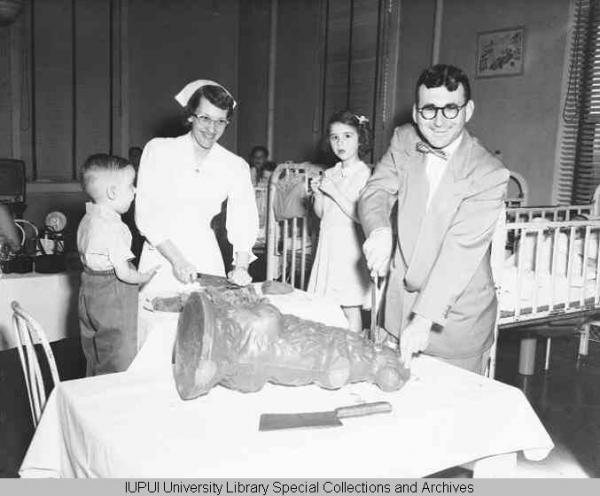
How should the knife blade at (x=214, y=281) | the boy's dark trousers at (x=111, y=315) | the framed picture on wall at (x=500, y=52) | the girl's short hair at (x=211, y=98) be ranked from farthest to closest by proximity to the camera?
the framed picture on wall at (x=500, y=52) → the girl's short hair at (x=211, y=98) → the boy's dark trousers at (x=111, y=315) → the knife blade at (x=214, y=281)

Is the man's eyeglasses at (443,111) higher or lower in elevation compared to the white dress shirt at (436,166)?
higher

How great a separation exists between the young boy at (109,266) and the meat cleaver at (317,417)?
1.09 metres

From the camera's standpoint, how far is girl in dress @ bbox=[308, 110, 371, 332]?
9.77ft

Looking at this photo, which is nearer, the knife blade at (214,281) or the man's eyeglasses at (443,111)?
the man's eyeglasses at (443,111)

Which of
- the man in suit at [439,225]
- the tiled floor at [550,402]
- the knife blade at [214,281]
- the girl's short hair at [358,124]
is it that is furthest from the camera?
the girl's short hair at [358,124]

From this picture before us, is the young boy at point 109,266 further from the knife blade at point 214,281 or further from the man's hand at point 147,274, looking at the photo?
the knife blade at point 214,281

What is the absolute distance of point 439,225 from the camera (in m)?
1.73

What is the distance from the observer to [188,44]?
8.62 meters

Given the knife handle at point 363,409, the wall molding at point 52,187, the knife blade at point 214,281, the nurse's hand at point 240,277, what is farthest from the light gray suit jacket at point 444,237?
the wall molding at point 52,187

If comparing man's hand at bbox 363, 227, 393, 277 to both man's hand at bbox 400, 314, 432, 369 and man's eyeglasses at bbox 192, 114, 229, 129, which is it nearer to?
man's hand at bbox 400, 314, 432, 369

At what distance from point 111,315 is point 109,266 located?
18 cm

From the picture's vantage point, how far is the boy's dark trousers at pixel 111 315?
2260 mm

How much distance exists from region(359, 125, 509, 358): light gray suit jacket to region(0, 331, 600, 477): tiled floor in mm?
759

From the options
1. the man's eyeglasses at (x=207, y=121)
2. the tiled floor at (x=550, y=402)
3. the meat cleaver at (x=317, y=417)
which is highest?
the man's eyeglasses at (x=207, y=121)
